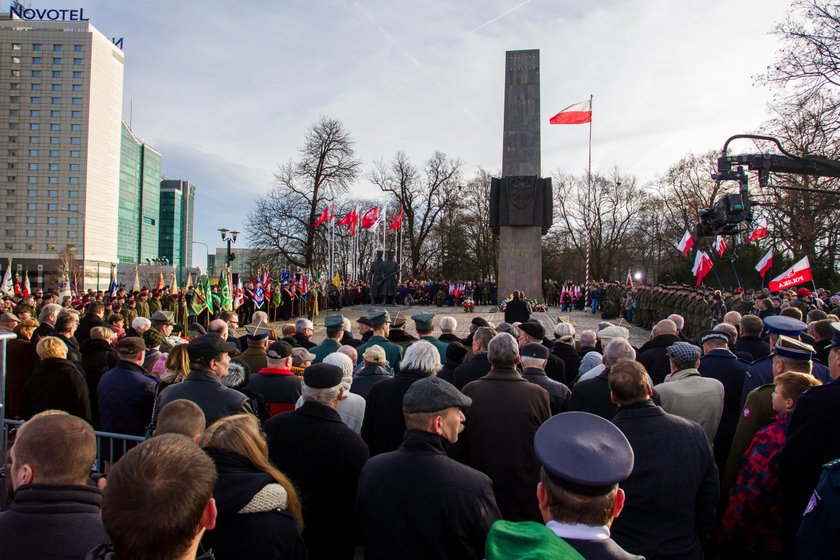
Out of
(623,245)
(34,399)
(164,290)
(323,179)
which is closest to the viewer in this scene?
(34,399)

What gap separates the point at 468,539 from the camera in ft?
8.20

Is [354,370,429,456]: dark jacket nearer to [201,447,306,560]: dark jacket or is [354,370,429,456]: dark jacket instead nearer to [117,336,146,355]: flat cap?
[201,447,306,560]: dark jacket

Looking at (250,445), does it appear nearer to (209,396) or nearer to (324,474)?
(324,474)

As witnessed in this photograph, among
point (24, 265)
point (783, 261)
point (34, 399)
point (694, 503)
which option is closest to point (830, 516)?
point (694, 503)

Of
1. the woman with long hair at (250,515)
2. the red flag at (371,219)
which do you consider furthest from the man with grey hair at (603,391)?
the red flag at (371,219)

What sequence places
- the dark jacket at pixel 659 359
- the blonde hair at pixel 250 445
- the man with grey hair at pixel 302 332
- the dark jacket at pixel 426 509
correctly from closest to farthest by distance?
the blonde hair at pixel 250 445 < the dark jacket at pixel 426 509 < the dark jacket at pixel 659 359 < the man with grey hair at pixel 302 332

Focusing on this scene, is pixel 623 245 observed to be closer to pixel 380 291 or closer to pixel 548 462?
pixel 380 291

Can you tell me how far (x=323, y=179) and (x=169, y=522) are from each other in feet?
118

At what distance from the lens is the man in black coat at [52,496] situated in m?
1.92

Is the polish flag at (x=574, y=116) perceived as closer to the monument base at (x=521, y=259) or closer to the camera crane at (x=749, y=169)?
the monument base at (x=521, y=259)

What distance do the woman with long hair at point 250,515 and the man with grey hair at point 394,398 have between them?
5.75 ft

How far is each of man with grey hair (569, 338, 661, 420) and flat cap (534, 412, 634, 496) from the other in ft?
7.76

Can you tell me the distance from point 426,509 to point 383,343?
4233mm

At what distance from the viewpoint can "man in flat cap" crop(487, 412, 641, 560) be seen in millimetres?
1655
